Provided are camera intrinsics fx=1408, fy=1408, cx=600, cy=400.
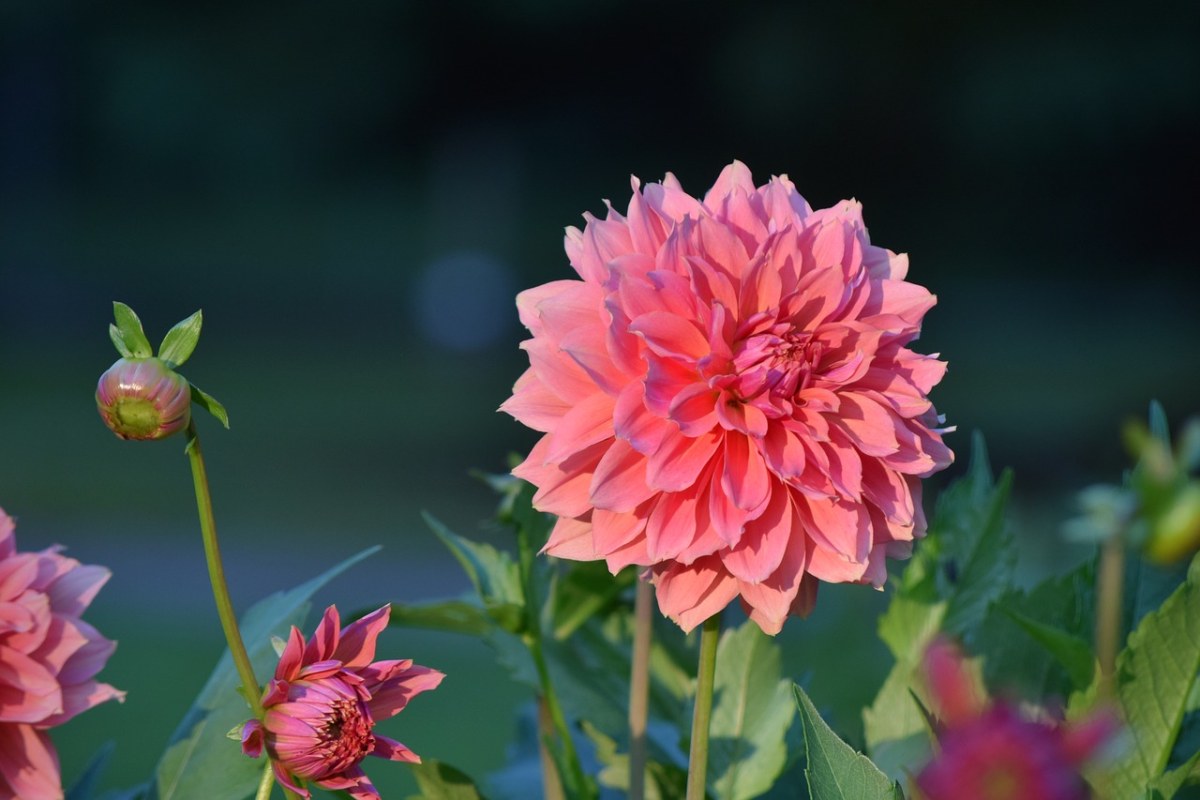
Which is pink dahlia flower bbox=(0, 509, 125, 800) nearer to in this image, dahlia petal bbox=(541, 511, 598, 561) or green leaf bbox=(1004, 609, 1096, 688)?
dahlia petal bbox=(541, 511, 598, 561)

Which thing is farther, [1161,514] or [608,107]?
[608,107]

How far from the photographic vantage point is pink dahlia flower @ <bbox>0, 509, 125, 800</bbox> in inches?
23.9

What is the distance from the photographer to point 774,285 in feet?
2.02

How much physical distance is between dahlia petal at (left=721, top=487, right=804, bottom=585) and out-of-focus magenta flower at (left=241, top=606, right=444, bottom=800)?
0.43 ft

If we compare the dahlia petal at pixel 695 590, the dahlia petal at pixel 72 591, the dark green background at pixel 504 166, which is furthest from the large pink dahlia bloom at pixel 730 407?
the dark green background at pixel 504 166

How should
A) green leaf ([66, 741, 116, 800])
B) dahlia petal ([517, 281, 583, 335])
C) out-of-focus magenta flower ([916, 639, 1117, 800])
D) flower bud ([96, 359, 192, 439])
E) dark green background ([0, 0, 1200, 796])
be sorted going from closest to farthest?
1. out-of-focus magenta flower ([916, 639, 1117, 800])
2. flower bud ([96, 359, 192, 439])
3. dahlia petal ([517, 281, 583, 335])
4. green leaf ([66, 741, 116, 800])
5. dark green background ([0, 0, 1200, 796])

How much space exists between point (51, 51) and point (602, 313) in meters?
A: 11.0

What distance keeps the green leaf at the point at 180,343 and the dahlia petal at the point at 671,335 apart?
0.17m

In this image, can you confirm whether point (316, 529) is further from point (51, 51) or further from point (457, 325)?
point (51, 51)

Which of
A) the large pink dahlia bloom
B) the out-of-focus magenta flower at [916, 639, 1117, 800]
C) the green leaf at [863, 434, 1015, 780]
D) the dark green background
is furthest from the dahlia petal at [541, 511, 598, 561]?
the dark green background

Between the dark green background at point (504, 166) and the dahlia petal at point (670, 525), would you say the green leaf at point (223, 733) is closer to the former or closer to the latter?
the dahlia petal at point (670, 525)

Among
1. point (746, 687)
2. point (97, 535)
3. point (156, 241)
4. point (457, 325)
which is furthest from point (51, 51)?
point (746, 687)

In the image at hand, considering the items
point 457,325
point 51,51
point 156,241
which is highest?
point 51,51

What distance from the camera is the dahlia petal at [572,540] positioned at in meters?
0.62
